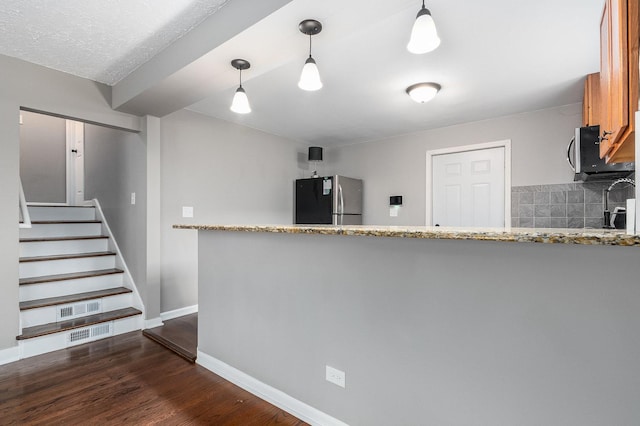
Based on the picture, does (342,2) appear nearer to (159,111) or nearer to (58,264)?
(159,111)

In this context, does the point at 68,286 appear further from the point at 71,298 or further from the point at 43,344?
the point at 43,344

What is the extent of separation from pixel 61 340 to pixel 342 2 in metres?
3.10

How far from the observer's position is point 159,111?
2.90 metres

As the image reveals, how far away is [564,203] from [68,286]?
15.9 ft

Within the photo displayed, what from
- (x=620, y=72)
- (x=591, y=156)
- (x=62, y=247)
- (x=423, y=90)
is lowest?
(x=62, y=247)

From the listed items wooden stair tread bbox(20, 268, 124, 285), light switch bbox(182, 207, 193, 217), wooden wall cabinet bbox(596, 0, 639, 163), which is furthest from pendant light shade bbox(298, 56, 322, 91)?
wooden stair tread bbox(20, 268, 124, 285)

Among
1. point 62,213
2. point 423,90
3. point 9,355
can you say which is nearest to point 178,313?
point 9,355

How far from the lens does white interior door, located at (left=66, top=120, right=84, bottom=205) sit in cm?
454

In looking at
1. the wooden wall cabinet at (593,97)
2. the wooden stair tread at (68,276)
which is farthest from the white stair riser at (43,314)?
the wooden wall cabinet at (593,97)

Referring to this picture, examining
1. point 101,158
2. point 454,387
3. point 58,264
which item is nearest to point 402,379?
point 454,387

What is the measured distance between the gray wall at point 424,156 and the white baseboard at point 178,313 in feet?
8.51

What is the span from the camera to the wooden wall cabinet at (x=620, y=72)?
131 cm

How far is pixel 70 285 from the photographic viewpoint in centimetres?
297

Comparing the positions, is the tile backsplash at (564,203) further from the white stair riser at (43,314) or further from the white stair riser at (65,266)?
the white stair riser at (65,266)
